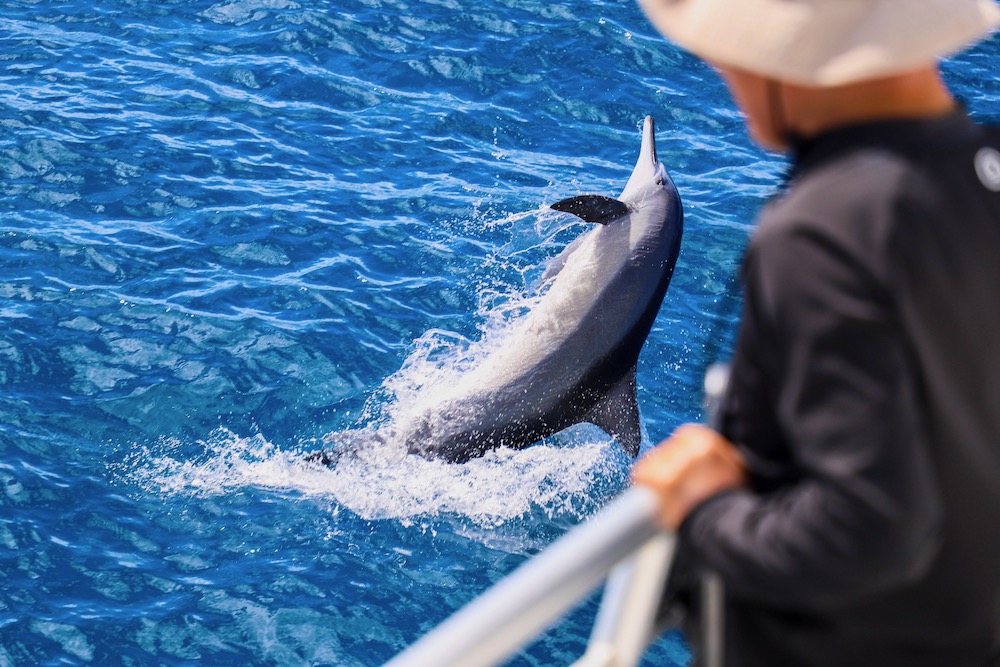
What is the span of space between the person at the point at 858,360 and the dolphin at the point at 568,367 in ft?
17.5

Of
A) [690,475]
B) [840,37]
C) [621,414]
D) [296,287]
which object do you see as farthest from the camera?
[296,287]

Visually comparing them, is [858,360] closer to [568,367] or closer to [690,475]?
[690,475]

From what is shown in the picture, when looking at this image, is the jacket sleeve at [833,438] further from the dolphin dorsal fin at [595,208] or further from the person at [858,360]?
the dolphin dorsal fin at [595,208]

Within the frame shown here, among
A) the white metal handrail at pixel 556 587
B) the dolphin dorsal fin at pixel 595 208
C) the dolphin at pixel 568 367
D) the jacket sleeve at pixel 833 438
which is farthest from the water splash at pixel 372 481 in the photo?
the jacket sleeve at pixel 833 438

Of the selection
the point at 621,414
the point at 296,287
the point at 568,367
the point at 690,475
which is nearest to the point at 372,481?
the point at 568,367

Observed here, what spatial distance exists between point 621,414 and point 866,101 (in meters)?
5.76

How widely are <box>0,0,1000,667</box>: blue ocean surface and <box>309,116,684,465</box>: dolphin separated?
30 cm

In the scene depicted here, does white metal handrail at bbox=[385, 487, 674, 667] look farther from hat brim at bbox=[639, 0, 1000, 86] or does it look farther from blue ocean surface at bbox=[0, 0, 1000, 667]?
blue ocean surface at bbox=[0, 0, 1000, 667]

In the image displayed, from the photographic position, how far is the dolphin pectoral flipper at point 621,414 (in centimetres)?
737

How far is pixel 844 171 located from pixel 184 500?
6188mm

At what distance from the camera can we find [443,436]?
748 centimetres

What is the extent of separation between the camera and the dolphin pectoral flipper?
290 inches

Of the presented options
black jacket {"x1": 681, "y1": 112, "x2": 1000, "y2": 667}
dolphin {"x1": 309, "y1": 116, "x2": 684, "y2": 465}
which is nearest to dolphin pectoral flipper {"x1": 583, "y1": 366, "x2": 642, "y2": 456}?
dolphin {"x1": 309, "y1": 116, "x2": 684, "y2": 465}

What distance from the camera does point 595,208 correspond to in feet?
26.3
